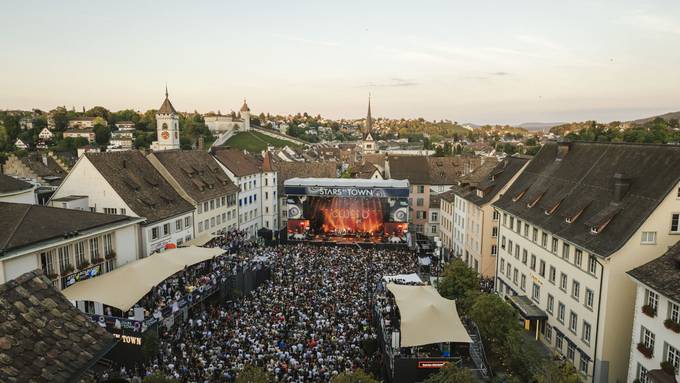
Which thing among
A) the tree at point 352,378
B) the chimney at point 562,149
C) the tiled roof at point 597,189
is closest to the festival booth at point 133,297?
the tree at point 352,378

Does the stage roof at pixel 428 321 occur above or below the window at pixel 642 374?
above

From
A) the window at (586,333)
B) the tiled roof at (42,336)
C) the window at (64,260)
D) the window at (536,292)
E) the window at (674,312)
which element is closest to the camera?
the tiled roof at (42,336)

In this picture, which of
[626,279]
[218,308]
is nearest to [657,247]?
[626,279]

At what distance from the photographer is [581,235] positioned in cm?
2652

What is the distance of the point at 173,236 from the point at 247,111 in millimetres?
157169

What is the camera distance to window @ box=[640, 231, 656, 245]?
77.6 feet

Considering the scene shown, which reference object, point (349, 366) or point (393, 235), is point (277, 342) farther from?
point (393, 235)

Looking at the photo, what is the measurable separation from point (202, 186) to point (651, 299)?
40.5 metres

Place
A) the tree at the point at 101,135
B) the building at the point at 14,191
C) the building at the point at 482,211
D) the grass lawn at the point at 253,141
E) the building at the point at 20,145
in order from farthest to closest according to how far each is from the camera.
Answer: the grass lawn at the point at 253,141 < the tree at the point at 101,135 < the building at the point at 20,145 < the building at the point at 482,211 < the building at the point at 14,191

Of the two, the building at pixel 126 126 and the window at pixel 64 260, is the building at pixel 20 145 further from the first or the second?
the window at pixel 64 260

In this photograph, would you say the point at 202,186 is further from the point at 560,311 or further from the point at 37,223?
the point at 560,311

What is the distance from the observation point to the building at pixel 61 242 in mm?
26453

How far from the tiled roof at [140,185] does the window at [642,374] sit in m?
33.7

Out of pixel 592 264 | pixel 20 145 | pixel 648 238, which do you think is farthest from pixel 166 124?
pixel 20 145
